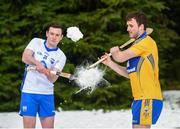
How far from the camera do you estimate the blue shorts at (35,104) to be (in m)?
4.98

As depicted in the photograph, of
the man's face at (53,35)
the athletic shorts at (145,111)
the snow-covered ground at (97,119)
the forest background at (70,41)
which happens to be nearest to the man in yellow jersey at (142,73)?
the athletic shorts at (145,111)

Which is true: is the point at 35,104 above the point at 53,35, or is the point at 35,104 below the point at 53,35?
below

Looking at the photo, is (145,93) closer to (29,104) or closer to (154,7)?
(29,104)

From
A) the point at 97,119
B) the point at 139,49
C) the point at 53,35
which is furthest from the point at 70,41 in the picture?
the point at 139,49

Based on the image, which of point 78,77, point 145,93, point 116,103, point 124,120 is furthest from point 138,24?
point 116,103

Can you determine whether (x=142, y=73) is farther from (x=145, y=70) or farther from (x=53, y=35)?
(x=53, y=35)

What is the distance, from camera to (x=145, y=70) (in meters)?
4.45

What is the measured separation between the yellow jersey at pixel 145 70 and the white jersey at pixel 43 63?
0.96m

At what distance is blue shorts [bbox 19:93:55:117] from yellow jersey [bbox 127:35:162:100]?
104 centimetres

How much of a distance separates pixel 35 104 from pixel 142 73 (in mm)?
1223

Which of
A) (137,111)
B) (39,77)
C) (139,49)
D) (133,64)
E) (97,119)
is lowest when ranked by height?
(97,119)

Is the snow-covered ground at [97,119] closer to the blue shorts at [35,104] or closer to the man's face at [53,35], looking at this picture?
the blue shorts at [35,104]

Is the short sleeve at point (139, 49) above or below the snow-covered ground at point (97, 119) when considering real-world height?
above

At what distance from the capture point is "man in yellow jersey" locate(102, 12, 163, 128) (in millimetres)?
4453
